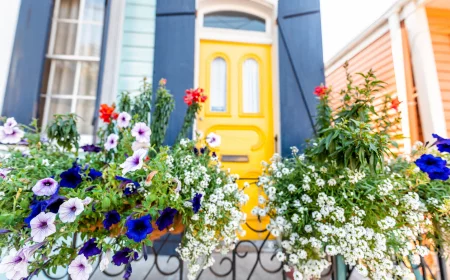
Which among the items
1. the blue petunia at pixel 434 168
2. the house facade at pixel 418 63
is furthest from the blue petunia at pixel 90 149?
the house facade at pixel 418 63

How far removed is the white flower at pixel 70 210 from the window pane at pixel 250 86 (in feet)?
6.60

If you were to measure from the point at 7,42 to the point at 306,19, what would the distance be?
289cm

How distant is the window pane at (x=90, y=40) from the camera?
218cm

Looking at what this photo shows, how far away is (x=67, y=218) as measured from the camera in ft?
2.65

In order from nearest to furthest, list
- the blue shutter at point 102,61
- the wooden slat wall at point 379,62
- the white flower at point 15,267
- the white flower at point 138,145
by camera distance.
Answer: the white flower at point 15,267, the white flower at point 138,145, the blue shutter at point 102,61, the wooden slat wall at point 379,62

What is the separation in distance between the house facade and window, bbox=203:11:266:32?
1317 millimetres

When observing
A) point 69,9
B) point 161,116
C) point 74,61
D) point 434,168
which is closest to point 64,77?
point 74,61

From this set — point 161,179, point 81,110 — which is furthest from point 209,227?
point 81,110

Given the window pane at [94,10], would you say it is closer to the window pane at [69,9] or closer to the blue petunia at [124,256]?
the window pane at [69,9]

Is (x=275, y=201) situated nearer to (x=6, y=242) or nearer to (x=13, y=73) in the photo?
(x=6, y=242)

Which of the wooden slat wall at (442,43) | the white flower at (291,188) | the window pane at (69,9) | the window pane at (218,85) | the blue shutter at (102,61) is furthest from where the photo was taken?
the window pane at (218,85)

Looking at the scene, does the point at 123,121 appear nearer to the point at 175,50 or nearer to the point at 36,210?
the point at 36,210

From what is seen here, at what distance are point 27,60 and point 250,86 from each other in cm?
211

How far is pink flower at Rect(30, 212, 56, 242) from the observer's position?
0.78 metres
